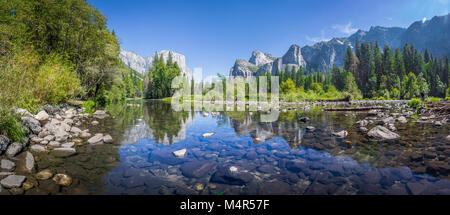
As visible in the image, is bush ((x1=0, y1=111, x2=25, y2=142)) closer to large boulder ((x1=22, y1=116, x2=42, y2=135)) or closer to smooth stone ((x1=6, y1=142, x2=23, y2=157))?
smooth stone ((x1=6, y1=142, x2=23, y2=157))

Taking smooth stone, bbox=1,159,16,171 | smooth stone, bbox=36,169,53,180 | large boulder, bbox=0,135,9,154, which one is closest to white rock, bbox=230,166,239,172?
smooth stone, bbox=36,169,53,180

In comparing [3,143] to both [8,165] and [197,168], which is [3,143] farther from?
[197,168]

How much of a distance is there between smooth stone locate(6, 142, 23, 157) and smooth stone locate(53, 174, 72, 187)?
2.19 metres

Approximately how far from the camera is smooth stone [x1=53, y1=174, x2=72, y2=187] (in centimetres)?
352

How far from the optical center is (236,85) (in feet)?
159

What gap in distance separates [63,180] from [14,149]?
267cm

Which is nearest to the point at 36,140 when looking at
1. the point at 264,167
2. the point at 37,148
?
the point at 37,148

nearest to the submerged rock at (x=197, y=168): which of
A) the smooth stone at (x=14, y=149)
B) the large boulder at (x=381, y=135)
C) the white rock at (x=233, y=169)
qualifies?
the white rock at (x=233, y=169)

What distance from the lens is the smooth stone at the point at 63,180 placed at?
11.6 ft

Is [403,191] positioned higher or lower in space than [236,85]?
lower
